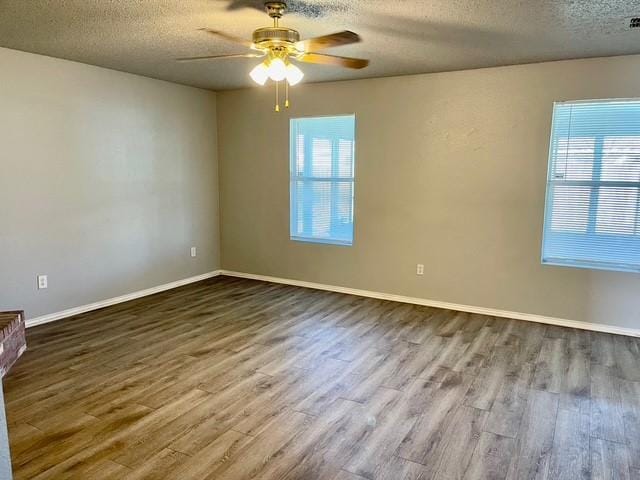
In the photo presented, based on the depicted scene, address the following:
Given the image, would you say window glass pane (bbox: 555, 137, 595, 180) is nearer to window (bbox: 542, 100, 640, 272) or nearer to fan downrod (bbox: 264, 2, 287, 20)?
window (bbox: 542, 100, 640, 272)

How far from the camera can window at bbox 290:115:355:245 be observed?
527 centimetres

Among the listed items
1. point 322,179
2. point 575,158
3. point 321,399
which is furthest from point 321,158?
point 321,399

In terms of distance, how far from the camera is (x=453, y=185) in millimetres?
4629

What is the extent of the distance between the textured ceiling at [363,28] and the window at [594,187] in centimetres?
55

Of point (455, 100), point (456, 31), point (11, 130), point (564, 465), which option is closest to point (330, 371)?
point (564, 465)

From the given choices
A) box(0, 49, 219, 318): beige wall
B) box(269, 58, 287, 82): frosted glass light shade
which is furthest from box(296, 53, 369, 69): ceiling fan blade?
box(0, 49, 219, 318): beige wall

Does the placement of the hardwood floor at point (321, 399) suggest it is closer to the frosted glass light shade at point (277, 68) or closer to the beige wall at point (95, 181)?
the beige wall at point (95, 181)

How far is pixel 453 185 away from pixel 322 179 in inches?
62.9

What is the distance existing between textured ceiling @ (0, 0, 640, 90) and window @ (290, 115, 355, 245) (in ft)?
3.67

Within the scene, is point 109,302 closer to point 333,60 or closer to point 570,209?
point 333,60

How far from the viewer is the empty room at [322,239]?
248 cm

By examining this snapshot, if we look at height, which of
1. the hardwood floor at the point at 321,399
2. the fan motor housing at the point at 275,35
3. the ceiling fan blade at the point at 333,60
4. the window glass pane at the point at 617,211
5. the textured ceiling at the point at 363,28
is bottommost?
the hardwood floor at the point at 321,399

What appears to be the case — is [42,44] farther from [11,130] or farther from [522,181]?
[522,181]

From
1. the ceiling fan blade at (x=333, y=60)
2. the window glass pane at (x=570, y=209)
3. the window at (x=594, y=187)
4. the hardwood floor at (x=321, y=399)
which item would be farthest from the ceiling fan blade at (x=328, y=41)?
the window glass pane at (x=570, y=209)
